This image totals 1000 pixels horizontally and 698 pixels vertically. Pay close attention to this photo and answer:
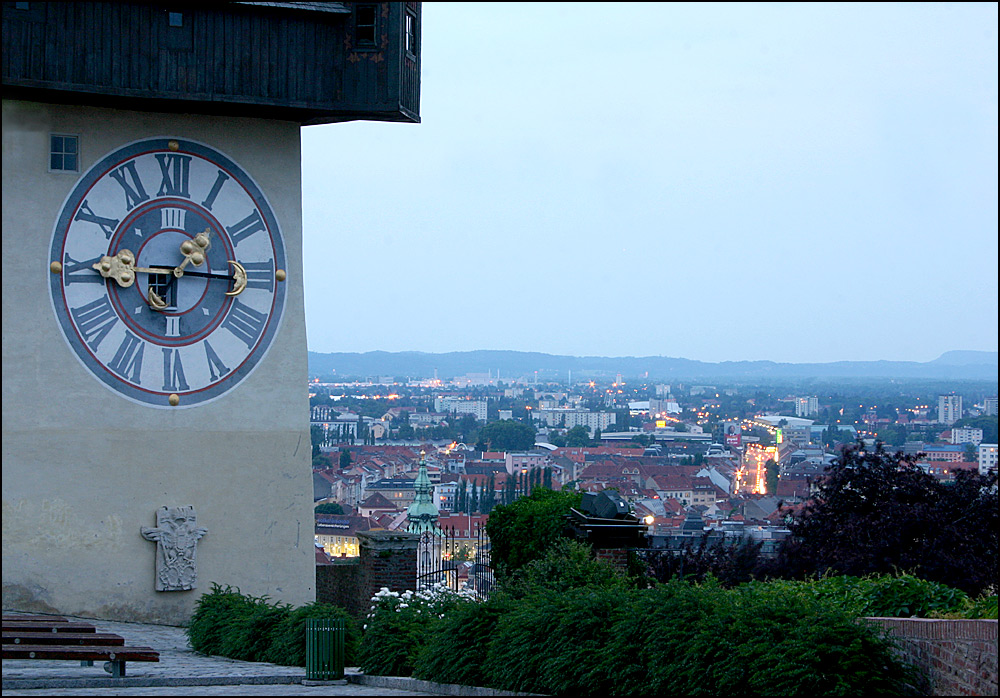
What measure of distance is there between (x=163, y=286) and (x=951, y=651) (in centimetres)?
1103

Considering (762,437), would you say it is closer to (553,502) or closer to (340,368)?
(340,368)

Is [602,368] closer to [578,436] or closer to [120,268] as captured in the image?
[578,436]

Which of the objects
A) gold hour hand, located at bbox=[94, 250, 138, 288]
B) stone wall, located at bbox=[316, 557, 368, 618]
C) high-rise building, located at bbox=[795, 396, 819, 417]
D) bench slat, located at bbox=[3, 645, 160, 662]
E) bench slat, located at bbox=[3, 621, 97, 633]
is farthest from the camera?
high-rise building, located at bbox=[795, 396, 819, 417]

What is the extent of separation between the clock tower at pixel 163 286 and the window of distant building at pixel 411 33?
3 cm

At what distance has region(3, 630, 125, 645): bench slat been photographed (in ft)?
32.7

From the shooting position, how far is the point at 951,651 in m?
8.29

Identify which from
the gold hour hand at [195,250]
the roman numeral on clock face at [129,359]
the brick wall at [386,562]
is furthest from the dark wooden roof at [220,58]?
the brick wall at [386,562]

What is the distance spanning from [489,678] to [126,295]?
8153 millimetres

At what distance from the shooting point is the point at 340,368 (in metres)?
37.4

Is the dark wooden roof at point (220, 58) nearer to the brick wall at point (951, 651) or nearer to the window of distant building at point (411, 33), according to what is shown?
the window of distant building at point (411, 33)

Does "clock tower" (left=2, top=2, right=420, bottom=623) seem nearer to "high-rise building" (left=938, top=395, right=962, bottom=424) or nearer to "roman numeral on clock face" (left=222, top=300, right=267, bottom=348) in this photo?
"roman numeral on clock face" (left=222, top=300, right=267, bottom=348)

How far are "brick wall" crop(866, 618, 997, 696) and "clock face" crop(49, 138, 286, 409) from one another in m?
9.93

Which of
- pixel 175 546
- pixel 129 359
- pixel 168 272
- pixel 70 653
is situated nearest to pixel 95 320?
pixel 129 359

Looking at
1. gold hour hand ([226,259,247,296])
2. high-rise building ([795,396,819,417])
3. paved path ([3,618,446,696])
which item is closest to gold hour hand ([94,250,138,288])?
gold hour hand ([226,259,247,296])
